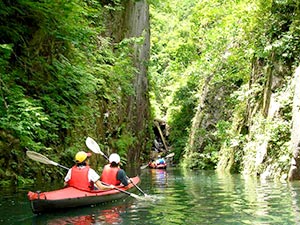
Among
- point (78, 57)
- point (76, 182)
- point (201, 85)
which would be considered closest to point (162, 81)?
point (201, 85)

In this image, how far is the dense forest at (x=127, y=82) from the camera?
1145 cm

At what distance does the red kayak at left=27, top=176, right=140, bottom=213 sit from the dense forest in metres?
2.32

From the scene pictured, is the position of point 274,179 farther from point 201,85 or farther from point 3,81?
point 201,85

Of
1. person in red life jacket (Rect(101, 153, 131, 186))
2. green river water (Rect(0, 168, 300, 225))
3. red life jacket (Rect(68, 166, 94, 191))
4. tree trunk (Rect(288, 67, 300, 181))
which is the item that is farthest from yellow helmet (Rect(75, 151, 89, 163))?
tree trunk (Rect(288, 67, 300, 181))

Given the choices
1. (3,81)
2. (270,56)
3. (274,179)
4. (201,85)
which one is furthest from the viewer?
(201,85)

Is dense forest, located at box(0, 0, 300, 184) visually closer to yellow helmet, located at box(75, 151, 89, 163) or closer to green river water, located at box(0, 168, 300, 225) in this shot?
yellow helmet, located at box(75, 151, 89, 163)

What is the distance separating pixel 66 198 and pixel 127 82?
11.6 m

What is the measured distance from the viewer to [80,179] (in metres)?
8.77

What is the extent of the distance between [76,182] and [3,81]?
359cm

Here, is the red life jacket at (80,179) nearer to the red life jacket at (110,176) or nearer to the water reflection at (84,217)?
the water reflection at (84,217)

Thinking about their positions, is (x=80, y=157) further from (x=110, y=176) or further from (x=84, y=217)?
(x=110, y=176)

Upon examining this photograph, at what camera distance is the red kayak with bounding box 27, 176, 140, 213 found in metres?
7.61

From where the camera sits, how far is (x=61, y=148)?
518 inches

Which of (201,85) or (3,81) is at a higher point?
(201,85)
